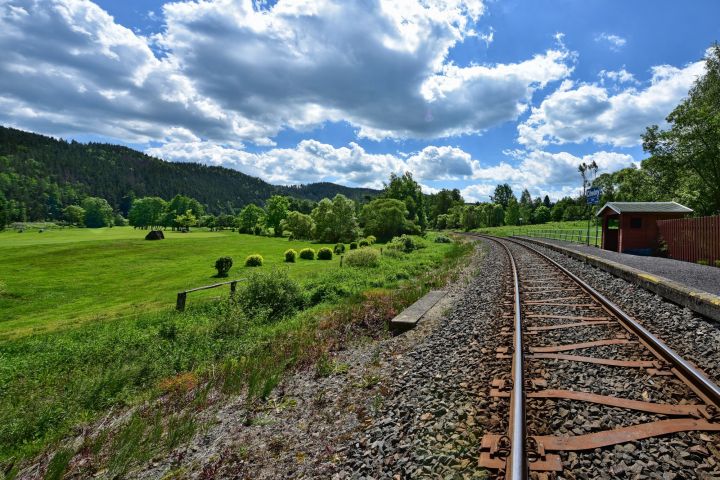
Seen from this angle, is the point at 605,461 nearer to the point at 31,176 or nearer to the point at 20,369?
the point at 20,369

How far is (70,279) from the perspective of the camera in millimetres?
24141

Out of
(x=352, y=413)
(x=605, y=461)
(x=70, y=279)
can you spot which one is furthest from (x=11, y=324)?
(x=605, y=461)

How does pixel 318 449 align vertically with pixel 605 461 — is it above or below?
below

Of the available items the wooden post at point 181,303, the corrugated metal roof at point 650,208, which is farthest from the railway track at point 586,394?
the corrugated metal roof at point 650,208

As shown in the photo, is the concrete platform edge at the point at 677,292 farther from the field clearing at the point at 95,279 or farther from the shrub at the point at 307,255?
the shrub at the point at 307,255

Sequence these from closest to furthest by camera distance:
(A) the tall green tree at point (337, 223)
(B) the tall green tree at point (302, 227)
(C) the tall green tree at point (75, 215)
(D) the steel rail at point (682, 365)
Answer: (D) the steel rail at point (682, 365), (A) the tall green tree at point (337, 223), (B) the tall green tree at point (302, 227), (C) the tall green tree at point (75, 215)

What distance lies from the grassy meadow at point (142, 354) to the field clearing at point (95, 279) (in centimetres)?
17

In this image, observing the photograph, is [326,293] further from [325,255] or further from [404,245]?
[404,245]

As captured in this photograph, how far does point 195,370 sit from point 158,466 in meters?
4.38

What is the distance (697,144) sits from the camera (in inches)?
1057

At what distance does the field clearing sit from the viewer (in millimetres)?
16438

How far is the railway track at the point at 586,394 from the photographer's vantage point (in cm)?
331

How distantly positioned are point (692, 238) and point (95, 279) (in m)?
34.3

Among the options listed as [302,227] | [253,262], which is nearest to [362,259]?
[253,262]
